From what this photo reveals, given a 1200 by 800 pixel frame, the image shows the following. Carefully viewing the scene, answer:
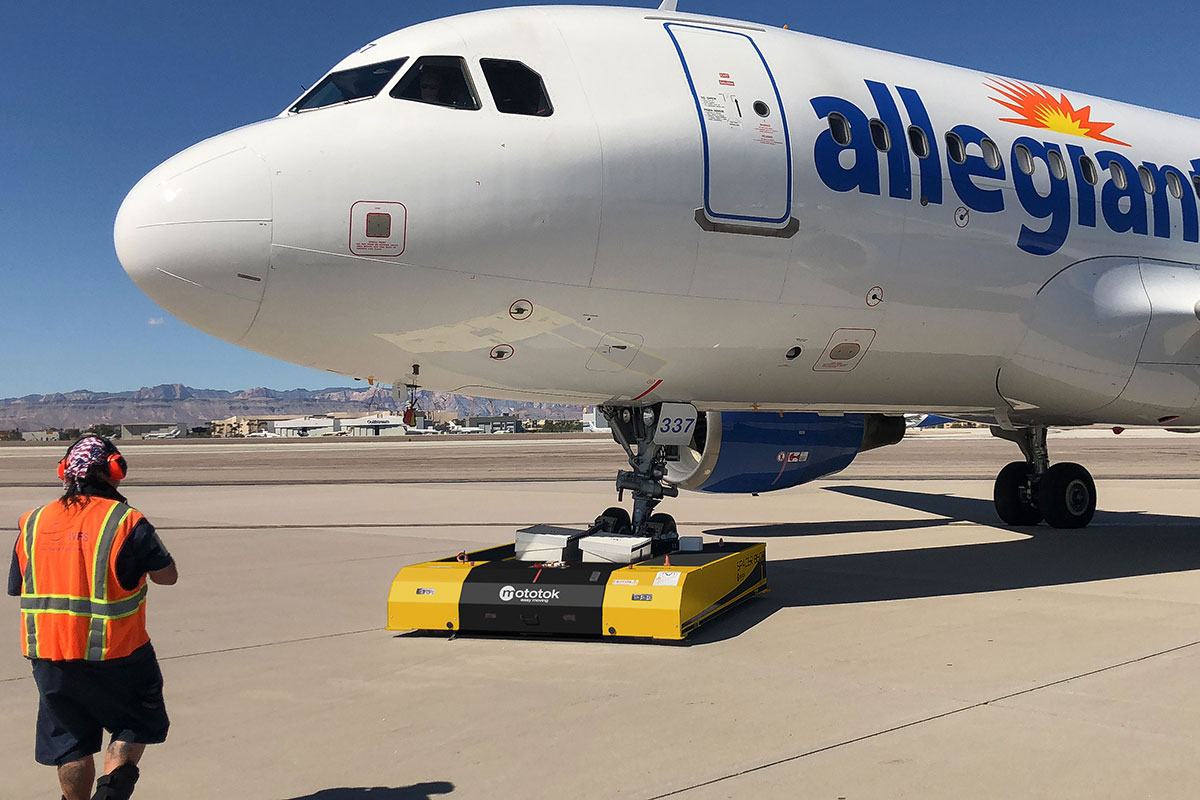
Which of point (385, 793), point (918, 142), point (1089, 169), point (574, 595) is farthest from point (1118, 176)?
point (385, 793)

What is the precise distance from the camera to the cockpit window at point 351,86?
7.02 m

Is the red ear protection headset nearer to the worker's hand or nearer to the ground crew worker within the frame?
the ground crew worker

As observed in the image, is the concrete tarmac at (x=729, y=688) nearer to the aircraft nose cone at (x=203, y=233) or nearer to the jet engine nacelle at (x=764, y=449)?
the jet engine nacelle at (x=764, y=449)

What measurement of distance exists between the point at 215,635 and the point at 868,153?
6412 mm

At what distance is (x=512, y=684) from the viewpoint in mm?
5691

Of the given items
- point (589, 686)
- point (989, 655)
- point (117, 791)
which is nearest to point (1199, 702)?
point (989, 655)

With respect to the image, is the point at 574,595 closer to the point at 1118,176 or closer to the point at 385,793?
the point at 385,793

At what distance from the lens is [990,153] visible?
351 inches

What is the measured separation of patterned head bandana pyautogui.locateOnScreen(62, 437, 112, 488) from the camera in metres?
3.63

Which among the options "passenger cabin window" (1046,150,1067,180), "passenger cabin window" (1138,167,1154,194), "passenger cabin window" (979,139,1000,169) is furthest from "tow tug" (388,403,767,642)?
"passenger cabin window" (1138,167,1154,194)

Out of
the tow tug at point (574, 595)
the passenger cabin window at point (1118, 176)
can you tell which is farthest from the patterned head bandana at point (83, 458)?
the passenger cabin window at point (1118, 176)

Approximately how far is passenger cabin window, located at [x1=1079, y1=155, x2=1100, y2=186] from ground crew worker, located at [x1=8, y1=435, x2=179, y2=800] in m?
9.15

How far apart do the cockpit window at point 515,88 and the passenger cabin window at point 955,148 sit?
3.82 meters

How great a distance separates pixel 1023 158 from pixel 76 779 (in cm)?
892
